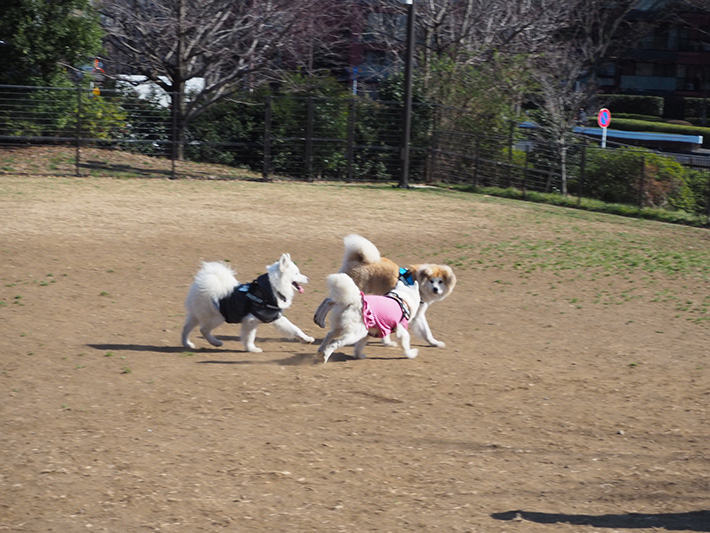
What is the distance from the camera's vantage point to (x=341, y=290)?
279 inches

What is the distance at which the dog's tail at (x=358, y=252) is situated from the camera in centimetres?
839

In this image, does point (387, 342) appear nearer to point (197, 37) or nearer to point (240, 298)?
point (240, 298)

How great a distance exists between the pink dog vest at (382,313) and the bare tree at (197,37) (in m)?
15.0

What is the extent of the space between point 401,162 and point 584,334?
41.0ft

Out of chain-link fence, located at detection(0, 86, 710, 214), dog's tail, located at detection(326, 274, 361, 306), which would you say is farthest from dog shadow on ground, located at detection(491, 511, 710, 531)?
chain-link fence, located at detection(0, 86, 710, 214)

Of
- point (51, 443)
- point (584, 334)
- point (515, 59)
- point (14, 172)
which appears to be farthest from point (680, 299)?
point (515, 59)

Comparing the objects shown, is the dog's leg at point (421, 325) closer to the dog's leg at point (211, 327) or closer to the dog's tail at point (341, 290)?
the dog's tail at point (341, 290)

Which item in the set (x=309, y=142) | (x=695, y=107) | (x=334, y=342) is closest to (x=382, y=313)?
(x=334, y=342)

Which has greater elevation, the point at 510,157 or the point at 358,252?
the point at 510,157

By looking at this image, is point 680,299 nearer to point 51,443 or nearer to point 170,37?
point 51,443

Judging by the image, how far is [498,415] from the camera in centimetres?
636

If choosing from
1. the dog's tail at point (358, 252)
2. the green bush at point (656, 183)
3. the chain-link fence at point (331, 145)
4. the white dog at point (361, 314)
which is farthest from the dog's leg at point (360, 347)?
the green bush at point (656, 183)

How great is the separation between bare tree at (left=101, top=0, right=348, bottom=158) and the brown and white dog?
551 inches

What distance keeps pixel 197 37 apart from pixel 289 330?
16.5 metres
